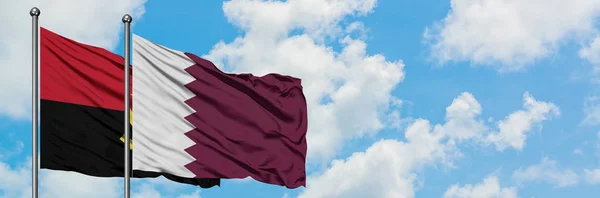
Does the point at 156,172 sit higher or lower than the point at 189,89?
lower

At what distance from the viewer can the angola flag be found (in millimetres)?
20031

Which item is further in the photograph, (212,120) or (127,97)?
(212,120)

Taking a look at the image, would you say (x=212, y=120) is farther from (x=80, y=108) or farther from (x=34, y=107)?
(x=34, y=107)

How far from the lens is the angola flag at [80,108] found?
789 inches

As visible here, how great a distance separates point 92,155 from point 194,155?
1989 mm

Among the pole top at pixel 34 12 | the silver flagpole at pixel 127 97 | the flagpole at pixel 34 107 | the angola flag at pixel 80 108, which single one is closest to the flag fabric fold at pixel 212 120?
the silver flagpole at pixel 127 97

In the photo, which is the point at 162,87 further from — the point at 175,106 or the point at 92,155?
the point at 92,155

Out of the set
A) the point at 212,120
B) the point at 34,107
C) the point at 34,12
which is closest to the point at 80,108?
the point at 34,107

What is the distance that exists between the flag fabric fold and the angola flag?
0.65 meters

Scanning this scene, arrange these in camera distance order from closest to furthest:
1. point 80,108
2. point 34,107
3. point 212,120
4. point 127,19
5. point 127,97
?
point 127,97 → point 34,107 → point 127,19 → point 80,108 → point 212,120

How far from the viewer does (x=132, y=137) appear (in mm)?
20141

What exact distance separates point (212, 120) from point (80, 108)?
267cm

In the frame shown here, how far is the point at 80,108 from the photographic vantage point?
20.4 m

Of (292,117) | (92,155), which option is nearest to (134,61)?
(92,155)
